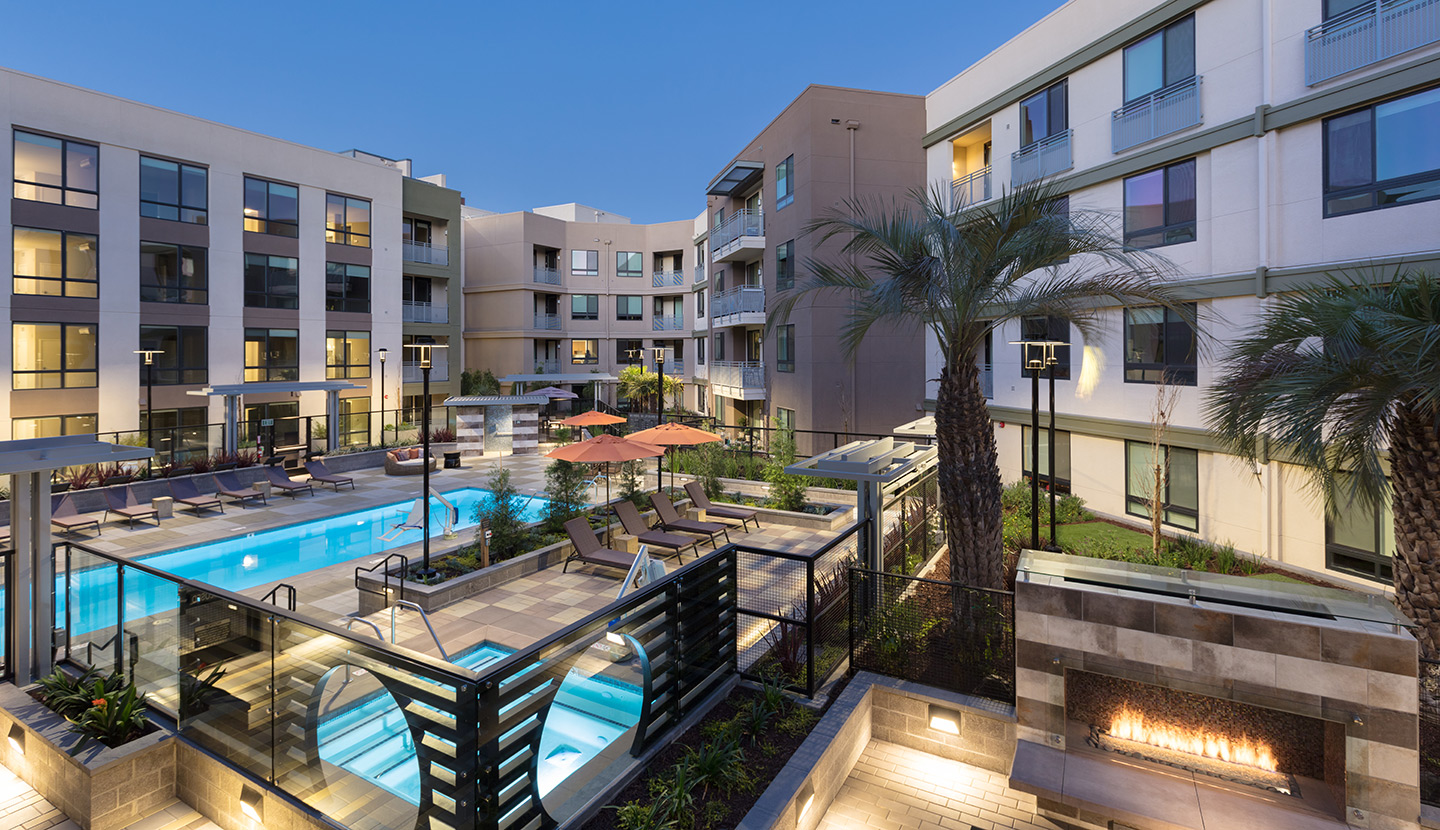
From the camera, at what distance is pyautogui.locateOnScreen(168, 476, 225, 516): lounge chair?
54.3ft

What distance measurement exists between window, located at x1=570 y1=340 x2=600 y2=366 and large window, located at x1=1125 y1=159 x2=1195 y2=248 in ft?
112

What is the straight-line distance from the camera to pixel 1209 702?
6.09m

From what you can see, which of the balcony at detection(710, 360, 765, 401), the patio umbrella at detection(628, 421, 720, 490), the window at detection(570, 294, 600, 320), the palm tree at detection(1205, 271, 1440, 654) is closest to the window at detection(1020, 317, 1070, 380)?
the patio umbrella at detection(628, 421, 720, 490)

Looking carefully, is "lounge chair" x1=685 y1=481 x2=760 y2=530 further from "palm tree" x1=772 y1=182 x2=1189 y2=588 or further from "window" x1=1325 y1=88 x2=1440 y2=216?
"window" x1=1325 y1=88 x2=1440 y2=216

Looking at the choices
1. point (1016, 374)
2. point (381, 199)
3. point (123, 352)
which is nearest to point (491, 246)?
point (381, 199)

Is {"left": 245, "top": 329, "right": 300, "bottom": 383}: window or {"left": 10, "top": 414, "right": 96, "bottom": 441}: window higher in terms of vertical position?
{"left": 245, "top": 329, "right": 300, "bottom": 383}: window

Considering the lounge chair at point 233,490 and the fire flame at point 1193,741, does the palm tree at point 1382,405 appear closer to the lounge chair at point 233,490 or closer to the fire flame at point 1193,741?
the fire flame at point 1193,741

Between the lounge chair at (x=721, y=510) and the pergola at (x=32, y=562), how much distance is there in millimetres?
10052

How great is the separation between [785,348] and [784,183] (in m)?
6.28

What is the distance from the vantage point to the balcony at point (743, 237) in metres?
28.3

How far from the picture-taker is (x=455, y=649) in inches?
345

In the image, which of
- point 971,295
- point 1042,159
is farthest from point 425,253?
point 971,295

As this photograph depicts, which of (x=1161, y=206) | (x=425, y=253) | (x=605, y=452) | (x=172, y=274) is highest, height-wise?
(x=425, y=253)

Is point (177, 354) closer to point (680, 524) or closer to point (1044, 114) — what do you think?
point (680, 524)
